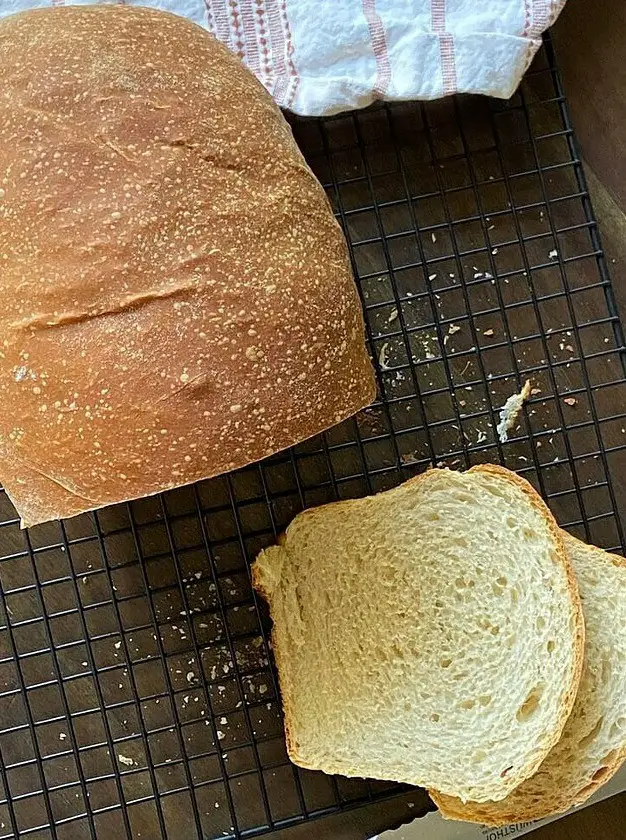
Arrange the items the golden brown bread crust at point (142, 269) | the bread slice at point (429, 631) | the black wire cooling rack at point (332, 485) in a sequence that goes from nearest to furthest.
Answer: the golden brown bread crust at point (142, 269), the bread slice at point (429, 631), the black wire cooling rack at point (332, 485)

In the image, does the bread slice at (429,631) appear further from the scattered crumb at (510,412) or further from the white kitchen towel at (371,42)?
the white kitchen towel at (371,42)

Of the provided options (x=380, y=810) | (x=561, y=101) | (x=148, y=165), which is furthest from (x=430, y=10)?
(x=380, y=810)

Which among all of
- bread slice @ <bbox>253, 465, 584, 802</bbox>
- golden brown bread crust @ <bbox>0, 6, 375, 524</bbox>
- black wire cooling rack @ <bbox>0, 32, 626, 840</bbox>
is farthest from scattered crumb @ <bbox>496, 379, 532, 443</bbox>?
golden brown bread crust @ <bbox>0, 6, 375, 524</bbox>

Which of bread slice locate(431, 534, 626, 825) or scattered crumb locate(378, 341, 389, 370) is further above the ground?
scattered crumb locate(378, 341, 389, 370)

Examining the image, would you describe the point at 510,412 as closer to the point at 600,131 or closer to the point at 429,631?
the point at 429,631

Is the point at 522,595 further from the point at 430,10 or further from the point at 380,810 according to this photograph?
the point at 430,10

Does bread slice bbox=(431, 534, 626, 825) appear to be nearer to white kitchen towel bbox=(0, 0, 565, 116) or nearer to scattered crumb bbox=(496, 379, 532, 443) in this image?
scattered crumb bbox=(496, 379, 532, 443)

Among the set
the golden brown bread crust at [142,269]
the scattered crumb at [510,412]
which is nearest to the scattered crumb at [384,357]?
the scattered crumb at [510,412]
